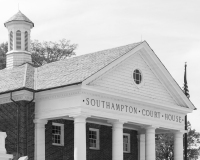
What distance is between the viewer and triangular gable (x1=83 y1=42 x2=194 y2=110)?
3453 cm

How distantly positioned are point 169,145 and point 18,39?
26105 mm

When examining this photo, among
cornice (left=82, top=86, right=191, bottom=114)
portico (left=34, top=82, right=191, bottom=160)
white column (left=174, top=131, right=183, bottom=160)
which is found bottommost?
white column (left=174, top=131, right=183, bottom=160)

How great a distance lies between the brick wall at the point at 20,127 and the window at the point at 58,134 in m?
2.27

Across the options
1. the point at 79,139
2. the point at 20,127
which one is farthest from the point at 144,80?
the point at 20,127

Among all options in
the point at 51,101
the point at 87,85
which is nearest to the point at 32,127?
the point at 51,101

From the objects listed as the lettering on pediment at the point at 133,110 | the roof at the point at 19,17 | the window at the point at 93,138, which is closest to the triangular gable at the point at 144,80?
the lettering on pediment at the point at 133,110

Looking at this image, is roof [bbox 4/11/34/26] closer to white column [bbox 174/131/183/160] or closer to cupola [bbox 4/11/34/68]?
cupola [bbox 4/11/34/68]

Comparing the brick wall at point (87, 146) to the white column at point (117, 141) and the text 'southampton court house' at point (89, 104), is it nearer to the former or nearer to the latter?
the text 'southampton court house' at point (89, 104)

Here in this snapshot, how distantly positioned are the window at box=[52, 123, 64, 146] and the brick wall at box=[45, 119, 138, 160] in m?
0.19

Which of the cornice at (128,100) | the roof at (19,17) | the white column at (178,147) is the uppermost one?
the roof at (19,17)

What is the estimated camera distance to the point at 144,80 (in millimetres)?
37188

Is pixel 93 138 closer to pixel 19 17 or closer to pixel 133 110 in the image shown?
pixel 133 110

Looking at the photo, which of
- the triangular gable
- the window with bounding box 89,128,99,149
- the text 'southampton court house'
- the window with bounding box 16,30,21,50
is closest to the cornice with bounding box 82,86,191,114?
the text 'southampton court house'

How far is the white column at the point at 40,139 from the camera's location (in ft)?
111
